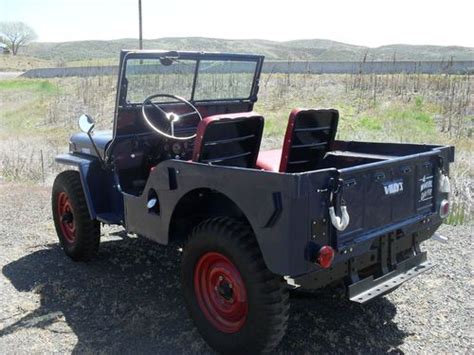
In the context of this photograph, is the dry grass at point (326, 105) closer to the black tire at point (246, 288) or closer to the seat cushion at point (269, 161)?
the seat cushion at point (269, 161)

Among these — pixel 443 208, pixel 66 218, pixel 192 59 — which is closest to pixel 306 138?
pixel 443 208

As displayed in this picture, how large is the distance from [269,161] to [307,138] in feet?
2.43

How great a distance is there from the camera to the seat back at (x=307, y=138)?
3639 millimetres

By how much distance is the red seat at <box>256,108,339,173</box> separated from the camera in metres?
3.64

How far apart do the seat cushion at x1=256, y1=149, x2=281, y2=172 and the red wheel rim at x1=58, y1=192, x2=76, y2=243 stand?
5.91 feet

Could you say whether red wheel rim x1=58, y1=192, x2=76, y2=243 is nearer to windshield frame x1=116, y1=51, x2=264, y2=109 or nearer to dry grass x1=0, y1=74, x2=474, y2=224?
windshield frame x1=116, y1=51, x2=264, y2=109

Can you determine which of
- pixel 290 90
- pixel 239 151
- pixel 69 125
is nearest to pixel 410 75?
pixel 290 90

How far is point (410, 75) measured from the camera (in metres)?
18.9

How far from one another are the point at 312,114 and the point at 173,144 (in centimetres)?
137

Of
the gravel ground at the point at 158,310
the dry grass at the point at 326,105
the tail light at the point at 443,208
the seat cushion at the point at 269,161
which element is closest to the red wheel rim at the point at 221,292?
the gravel ground at the point at 158,310

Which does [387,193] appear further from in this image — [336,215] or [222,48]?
[222,48]

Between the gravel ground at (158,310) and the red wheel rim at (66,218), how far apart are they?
238 millimetres

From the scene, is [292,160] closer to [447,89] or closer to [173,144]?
[173,144]

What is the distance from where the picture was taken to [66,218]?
5000mm
